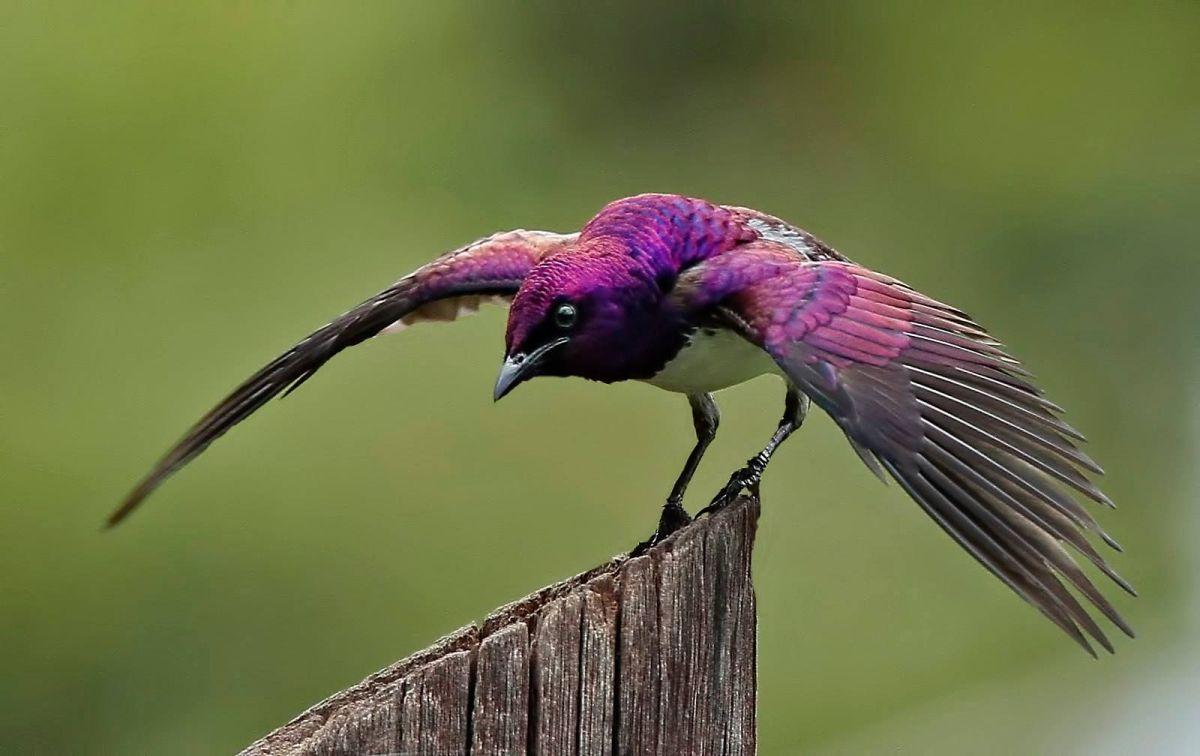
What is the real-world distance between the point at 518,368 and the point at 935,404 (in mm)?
949

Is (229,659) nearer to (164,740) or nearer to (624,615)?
(164,740)

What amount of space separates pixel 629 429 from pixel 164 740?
97.3 inches

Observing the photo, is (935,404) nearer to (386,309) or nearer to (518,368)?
(518,368)

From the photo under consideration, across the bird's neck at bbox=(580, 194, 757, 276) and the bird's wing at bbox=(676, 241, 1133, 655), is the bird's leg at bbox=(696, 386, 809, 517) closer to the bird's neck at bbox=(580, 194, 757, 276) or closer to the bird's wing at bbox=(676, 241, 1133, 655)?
the bird's wing at bbox=(676, 241, 1133, 655)

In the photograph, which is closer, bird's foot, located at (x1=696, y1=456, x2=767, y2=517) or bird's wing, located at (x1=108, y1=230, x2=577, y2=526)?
bird's foot, located at (x1=696, y1=456, x2=767, y2=517)

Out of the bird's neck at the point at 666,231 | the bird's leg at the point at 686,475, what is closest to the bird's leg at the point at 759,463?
the bird's leg at the point at 686,475

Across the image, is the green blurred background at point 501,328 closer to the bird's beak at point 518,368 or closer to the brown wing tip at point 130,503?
the brown wing tip at point 130,503

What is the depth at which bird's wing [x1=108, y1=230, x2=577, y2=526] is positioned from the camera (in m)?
4.30

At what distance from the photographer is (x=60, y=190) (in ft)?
25.5

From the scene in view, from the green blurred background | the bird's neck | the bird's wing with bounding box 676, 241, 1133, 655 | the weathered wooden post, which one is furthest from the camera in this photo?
the green blurred background

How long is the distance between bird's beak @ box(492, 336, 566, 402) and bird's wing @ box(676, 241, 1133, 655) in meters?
0.43

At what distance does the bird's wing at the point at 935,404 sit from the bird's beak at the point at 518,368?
0.43 m

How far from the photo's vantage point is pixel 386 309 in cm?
436

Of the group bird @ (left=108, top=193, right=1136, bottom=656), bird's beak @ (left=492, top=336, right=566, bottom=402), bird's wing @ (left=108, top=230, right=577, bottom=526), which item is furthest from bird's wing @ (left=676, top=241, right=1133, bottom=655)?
bird's wing @ (left=108, top=230, right=577, bottom=526)
